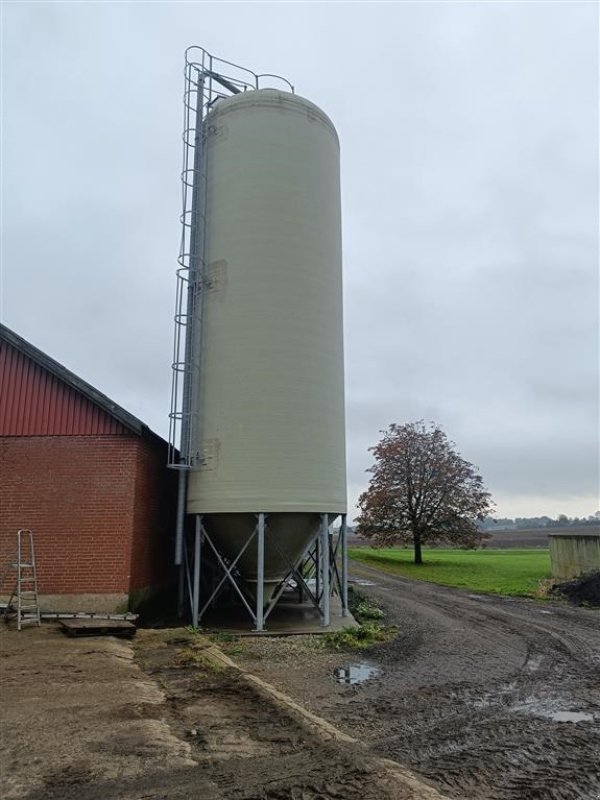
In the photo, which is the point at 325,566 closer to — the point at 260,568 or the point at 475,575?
the point at 260,568

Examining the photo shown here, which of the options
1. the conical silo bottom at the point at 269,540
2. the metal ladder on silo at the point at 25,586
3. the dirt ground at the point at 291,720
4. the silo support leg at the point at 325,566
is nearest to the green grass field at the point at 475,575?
the silo support leg at the point at 325,566

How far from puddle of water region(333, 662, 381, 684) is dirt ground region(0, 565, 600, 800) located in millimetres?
81

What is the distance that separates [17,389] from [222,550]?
5.71m

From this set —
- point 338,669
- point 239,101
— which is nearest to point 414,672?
point 338,669

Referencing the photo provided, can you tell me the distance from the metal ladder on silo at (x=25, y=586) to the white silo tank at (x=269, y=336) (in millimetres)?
3425

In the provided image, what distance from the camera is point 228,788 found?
190 inches

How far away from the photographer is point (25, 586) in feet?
40.8

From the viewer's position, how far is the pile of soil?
1817 cm

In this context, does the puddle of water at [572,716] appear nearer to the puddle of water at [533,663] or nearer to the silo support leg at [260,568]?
the puddle of water at [533,663]

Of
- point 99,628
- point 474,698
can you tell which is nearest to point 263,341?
point 99,628

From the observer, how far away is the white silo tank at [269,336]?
12.6 meters

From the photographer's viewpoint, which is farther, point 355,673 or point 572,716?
point 355,673

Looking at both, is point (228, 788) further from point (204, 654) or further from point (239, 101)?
point (239, 101)

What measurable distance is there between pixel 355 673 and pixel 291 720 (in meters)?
2.99
